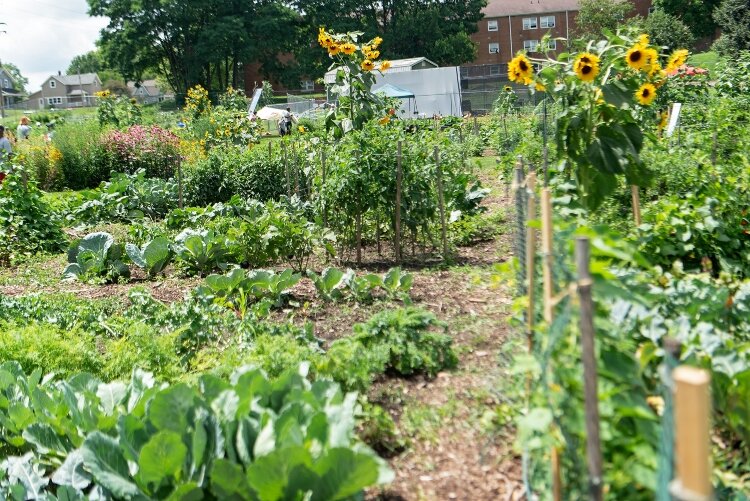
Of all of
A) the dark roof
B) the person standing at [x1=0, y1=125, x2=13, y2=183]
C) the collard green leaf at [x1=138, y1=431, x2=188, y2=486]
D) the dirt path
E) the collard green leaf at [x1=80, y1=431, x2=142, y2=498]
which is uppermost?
the dark roof

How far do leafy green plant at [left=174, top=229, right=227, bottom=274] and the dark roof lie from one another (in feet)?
196

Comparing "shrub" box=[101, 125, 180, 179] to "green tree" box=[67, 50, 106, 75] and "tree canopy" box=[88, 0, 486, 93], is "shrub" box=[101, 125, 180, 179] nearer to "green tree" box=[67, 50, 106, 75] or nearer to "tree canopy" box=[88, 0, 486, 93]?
"tree canopy" box=[88, 0, 486, 93]

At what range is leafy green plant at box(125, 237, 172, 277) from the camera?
7832mm

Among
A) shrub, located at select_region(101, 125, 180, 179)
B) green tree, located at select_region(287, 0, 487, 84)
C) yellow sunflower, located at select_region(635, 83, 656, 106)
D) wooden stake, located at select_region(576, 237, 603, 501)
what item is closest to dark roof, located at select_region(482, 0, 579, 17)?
green tree, located at select_region(287, 0, 487, 84)

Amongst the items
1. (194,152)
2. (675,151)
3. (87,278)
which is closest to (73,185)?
(194,152)

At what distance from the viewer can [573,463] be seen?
2.40 metres

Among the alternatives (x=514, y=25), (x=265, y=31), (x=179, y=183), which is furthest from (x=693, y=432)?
(x=514, y=25)

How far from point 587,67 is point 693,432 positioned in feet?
13.5

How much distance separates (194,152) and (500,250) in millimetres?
9039

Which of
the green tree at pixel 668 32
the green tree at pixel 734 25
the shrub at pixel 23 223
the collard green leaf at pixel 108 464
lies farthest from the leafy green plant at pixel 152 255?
the green tree at pixel 668 32

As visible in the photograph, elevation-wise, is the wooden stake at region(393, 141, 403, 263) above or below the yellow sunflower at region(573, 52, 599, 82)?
below

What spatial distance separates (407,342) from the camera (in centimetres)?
455

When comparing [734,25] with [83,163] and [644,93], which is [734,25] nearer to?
[83,163]

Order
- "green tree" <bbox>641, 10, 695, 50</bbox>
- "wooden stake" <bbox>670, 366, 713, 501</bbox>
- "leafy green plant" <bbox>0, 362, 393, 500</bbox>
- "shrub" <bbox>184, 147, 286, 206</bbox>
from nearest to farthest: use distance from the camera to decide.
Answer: "wooden stake" <bbox>670, 366, 713, 501</bbox> → "leafy green plant" <bbox>0, 362, 393, 500</bbox> → "shrub" <bbox>184, 147, 286, 206</bbox> → "green tree" <bbox>641, 10, 695, 50</bbox>
